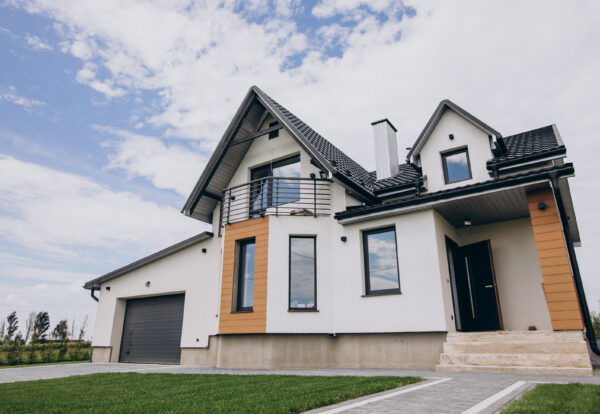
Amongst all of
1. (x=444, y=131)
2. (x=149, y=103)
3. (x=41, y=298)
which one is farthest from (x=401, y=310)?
(x=41, y=298)

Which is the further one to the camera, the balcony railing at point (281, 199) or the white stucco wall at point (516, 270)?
the balcony railing at point (281, 199)

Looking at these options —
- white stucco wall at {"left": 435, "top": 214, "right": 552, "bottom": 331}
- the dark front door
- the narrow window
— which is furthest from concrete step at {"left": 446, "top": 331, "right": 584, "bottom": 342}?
the narrow window

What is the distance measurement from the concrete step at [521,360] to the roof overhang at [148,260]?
8.68 metres

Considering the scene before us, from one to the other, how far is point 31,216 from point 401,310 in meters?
19.3

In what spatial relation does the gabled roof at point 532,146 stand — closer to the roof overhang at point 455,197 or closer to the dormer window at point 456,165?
the dormer window at point 456,165

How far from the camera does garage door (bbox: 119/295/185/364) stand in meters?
13.0

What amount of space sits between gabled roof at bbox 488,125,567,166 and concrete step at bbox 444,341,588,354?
5.03m

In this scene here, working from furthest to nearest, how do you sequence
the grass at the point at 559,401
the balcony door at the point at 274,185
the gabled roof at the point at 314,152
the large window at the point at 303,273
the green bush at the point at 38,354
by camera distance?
the green bush at the point at 38,354
the balcony door at the point at 274,185
the gabled roof at the point at 314,152
the large window at the point at 303,273
the grass at the point at 559,401

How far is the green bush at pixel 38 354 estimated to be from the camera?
1666 cm

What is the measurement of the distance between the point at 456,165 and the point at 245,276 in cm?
706

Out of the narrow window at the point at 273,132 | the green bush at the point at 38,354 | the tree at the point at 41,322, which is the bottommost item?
the green bush at the point at 38,354

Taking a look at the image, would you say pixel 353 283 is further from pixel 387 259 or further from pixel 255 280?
pixel 255 280

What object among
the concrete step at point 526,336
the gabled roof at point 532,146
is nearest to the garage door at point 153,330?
the concrete step at point 526,336

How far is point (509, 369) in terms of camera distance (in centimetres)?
677
